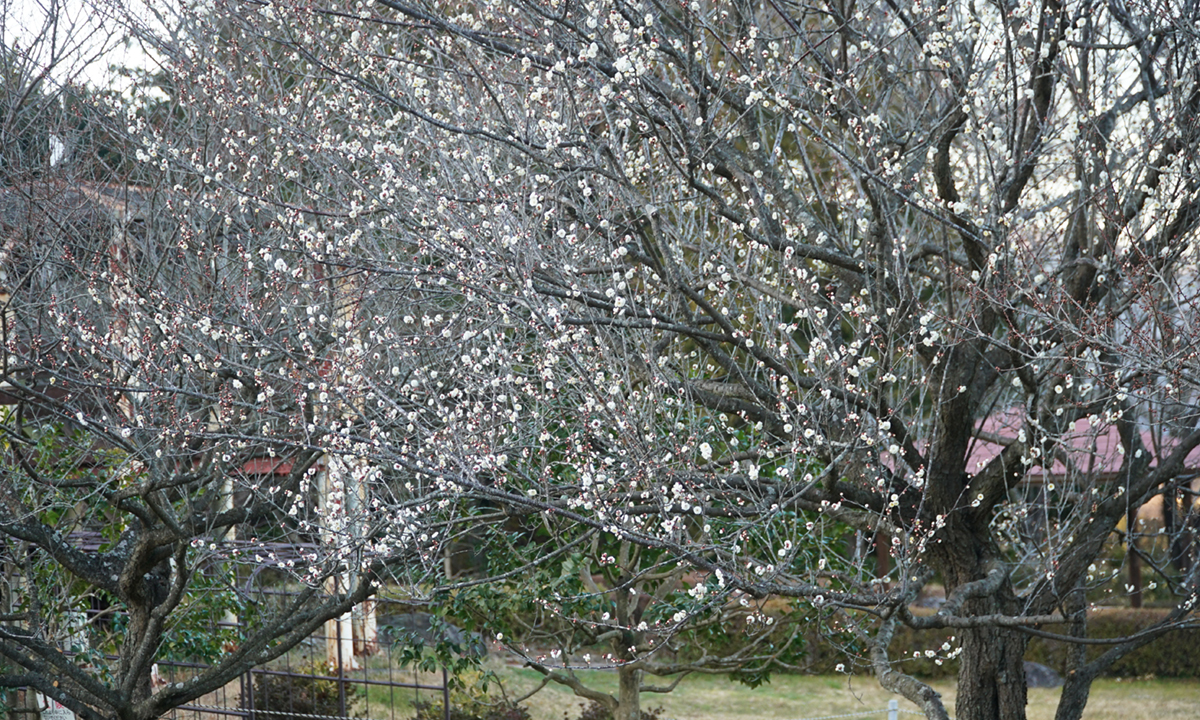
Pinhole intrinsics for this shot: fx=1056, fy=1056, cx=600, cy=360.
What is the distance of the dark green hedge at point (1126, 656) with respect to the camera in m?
14.2

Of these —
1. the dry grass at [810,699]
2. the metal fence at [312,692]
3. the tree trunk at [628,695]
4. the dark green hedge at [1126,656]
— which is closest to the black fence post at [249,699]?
the metal fence at [312,692]

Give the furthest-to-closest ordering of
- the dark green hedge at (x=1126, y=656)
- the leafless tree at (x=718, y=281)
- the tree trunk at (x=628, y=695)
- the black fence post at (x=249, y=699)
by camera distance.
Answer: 1. the dark green hedge at (x=1126, y=656)
2. the black fence post at (x=249, y=699)
3. the tree trunk at (x=628, y=695)
4. the leafless tree at (x=718, y=281)

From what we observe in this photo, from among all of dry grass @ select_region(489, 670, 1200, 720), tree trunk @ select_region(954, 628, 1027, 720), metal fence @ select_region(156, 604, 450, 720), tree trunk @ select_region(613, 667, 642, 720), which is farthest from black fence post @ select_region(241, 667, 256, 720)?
tree trunk @ select_region(954, 628, 1027, 720)

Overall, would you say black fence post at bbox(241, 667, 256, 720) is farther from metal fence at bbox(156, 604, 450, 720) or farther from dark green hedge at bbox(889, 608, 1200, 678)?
dark green hedge at bbox(889, 608, 1200, 678)

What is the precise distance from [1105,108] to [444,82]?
11.3ft

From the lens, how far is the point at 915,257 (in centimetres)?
587

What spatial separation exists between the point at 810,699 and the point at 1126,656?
4.56 m

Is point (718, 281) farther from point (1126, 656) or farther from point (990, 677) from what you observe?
point (1126, 656)

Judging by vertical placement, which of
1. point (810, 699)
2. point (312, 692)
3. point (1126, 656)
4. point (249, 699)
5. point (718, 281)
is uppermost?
point (718, 281)

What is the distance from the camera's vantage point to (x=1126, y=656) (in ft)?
48.0

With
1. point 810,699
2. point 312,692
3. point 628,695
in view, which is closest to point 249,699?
point 312,692

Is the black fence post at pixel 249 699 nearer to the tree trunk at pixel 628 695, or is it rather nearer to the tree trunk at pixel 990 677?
the tree trunk at pixel 628 695

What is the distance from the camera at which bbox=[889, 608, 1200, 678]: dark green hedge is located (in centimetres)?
1423

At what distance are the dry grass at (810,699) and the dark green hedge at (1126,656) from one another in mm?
195
